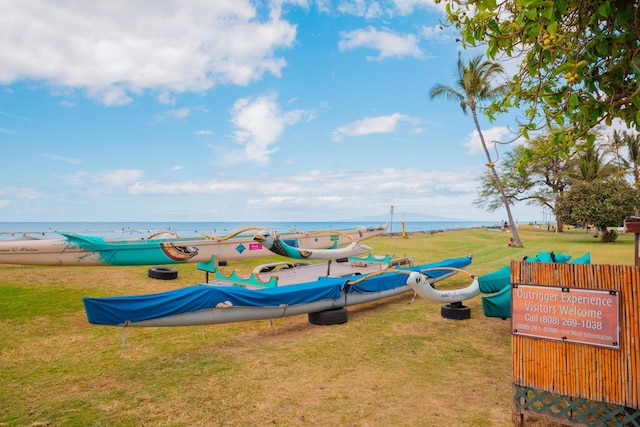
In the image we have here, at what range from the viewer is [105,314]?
655 cm

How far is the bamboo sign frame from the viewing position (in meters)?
4.17

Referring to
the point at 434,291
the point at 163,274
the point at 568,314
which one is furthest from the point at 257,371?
the point at 163,274

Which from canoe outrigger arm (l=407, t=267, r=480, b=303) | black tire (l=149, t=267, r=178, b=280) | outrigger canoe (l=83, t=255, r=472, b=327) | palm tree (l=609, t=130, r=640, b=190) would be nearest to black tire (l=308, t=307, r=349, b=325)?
outrigger canoe (l=83, t=255, r=472, b=327)

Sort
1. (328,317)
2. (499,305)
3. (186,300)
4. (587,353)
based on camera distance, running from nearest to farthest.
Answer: (587,353)
(186,300)
(499,305)
(328,317)

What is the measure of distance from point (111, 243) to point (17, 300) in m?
3.20

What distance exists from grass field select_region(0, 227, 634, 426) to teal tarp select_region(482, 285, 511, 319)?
587 millimetres

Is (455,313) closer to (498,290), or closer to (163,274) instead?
(498,290)

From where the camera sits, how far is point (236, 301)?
26.3 feet

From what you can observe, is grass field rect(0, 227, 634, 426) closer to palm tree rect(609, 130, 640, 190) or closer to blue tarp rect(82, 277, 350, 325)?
blue tarp rect(82, 277, 350, 325)

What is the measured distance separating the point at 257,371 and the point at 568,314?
4864mm

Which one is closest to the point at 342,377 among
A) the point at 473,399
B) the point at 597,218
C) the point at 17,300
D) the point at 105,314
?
the point at 473,399

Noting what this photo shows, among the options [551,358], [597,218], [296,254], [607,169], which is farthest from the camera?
[607,169]

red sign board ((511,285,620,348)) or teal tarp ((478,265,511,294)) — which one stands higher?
red sign board ((511,285,620,348))

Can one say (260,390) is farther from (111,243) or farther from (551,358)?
(111,243)
